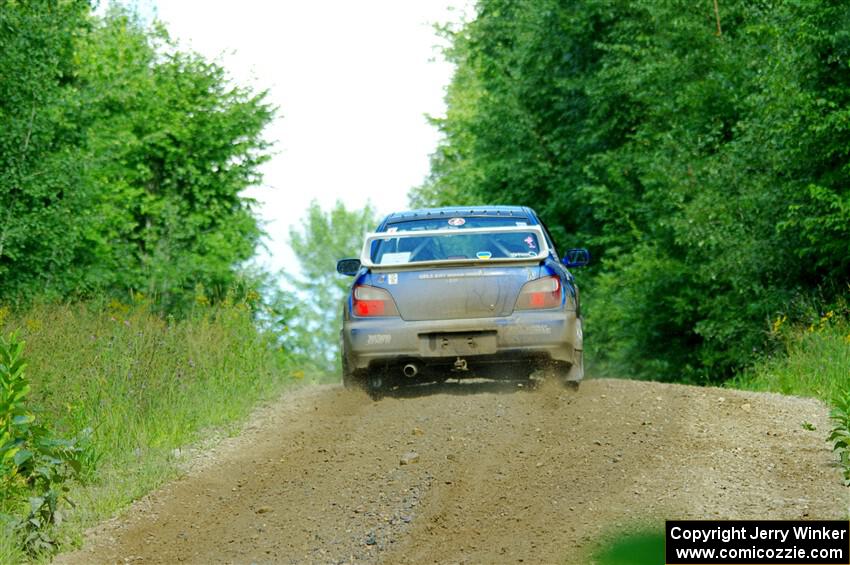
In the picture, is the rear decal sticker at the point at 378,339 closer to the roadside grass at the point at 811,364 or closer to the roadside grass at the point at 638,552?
the roadside grass at the point at 811,364

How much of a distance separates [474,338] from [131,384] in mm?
3442

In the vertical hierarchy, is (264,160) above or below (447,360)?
above

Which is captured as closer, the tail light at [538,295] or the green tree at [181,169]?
the tail light at [538,295]

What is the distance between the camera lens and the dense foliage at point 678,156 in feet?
64.1

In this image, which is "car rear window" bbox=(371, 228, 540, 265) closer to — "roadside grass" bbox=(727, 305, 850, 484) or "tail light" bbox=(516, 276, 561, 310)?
"tail light" bbox=(516, 276, 561, 310)

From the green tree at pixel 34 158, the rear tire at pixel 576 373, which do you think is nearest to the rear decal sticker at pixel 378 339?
the rear tire at pixel 576 373

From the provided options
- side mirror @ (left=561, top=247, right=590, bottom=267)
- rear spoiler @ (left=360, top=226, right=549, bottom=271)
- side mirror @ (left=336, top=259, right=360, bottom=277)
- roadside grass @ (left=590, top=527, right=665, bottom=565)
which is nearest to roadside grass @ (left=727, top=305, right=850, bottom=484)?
side mirror @ (left=561, top=247, right=590, bottom=267)

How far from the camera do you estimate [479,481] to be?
884cm

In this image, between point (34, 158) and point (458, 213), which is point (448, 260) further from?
point (34, 158)

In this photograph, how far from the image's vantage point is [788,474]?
8828 mm

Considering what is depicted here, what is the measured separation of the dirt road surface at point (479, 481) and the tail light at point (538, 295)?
99cm

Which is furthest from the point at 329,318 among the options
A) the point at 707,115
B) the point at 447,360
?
the point at 447,360

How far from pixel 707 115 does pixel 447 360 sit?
1730 cm

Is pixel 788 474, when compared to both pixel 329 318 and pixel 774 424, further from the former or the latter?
pixel 329 318
